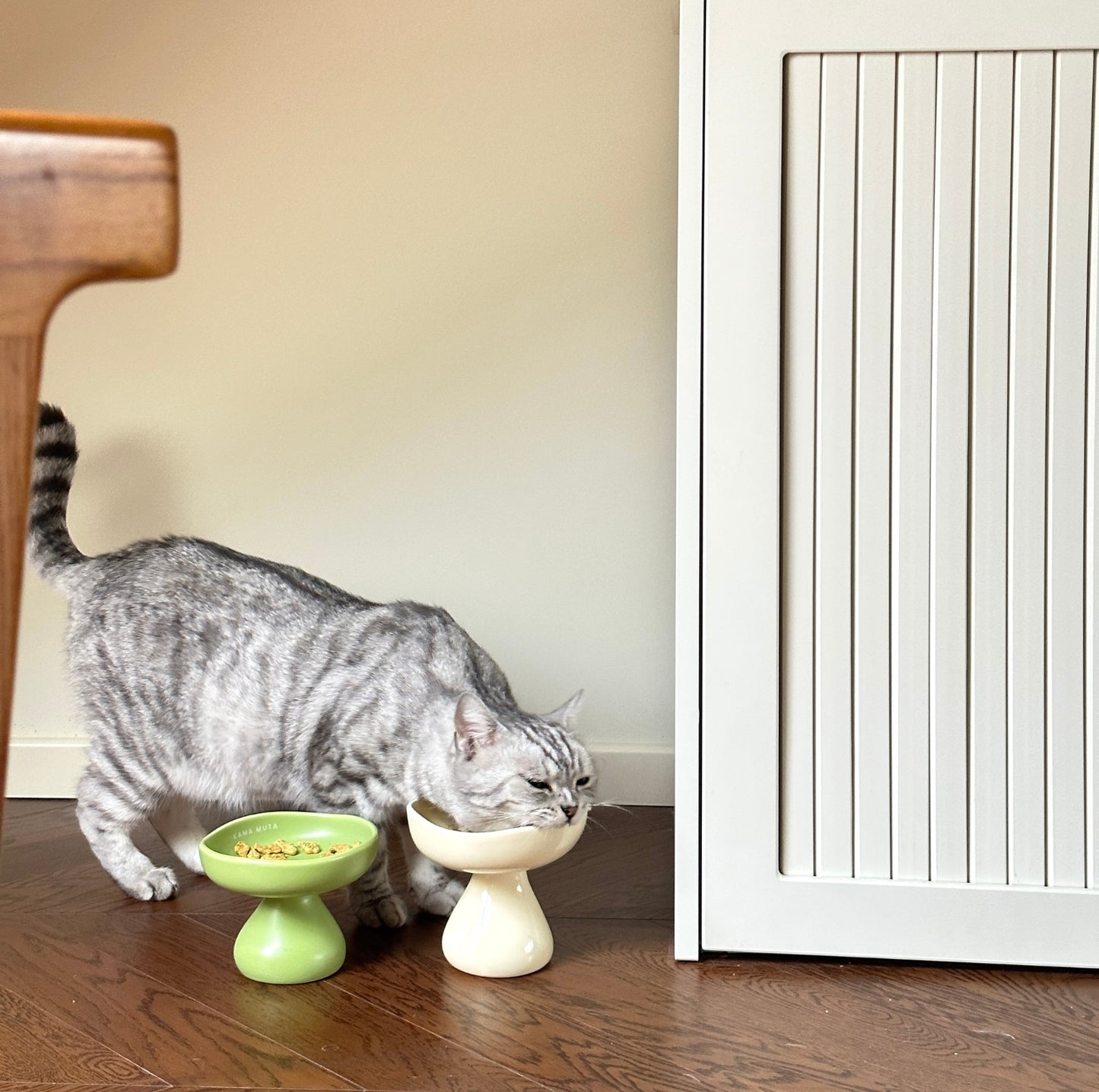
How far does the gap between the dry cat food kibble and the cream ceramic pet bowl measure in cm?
10

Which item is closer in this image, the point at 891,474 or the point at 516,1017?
the point at 516,1017

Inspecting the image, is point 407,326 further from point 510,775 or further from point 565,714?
point 510,775

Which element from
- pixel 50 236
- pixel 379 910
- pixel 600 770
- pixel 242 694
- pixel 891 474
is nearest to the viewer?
pixel 50 236

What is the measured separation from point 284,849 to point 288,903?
0.06 metres

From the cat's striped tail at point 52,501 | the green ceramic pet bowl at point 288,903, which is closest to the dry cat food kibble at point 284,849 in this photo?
the green ceramic pet bowl at point 288,903

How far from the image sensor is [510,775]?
129cm

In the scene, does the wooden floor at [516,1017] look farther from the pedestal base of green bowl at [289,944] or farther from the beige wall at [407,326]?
the beige wall at [407,326]

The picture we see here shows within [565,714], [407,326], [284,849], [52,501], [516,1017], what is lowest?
[516,1017]

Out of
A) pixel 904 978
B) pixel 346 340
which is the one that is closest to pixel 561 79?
pixel 346 340

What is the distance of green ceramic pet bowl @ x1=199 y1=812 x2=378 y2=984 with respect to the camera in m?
1.21

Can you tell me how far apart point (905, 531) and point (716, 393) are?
27cm

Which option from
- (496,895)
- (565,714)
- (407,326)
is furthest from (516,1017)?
(407,326)

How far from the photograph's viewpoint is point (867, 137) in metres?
1.25

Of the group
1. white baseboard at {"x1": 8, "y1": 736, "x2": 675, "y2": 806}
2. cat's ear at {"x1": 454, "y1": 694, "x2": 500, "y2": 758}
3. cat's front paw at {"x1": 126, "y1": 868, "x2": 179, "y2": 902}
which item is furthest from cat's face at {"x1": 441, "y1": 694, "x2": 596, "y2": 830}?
white baseboard at {"x1": 8, "y1": 736, "x2": 675, "y2": 806}
